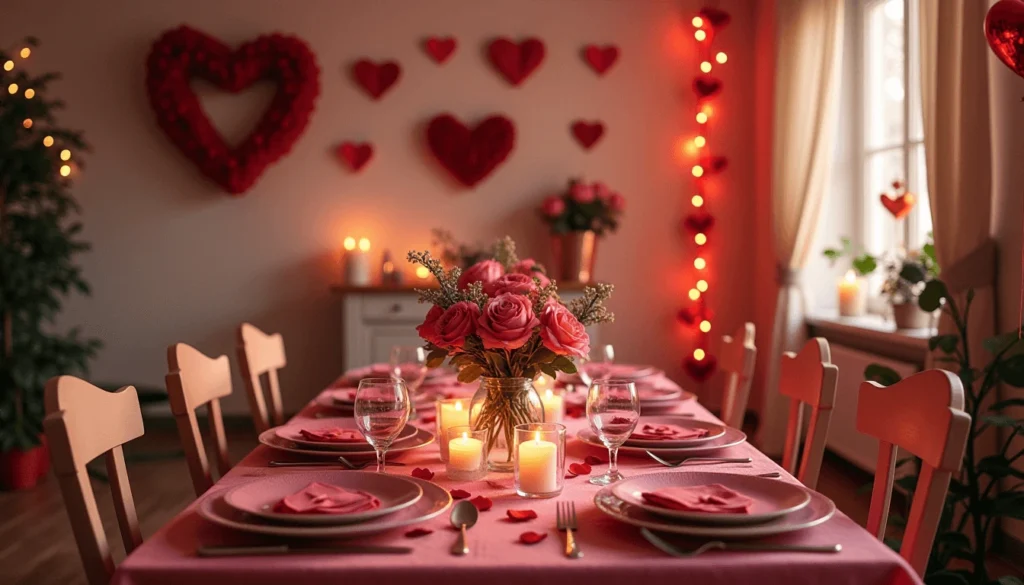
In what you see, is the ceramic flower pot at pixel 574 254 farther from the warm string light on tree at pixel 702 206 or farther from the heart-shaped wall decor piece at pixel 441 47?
the heart-shaped wall decor piece at pixel 441 47

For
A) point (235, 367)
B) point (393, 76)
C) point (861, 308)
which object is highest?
point (393, 76)

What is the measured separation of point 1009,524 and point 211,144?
13.2 ft

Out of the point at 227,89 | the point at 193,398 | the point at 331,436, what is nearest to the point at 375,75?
the point at 227,89

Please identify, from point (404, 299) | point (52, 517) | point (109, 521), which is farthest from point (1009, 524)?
point (52, 517)

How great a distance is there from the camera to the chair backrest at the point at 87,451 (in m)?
1.26

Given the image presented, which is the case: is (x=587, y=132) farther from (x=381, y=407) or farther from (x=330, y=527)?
(x=330, y=527)

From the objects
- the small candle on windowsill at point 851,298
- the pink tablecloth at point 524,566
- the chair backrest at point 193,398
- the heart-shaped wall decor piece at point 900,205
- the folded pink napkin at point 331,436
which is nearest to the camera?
the pink tablecloth at point 524,566

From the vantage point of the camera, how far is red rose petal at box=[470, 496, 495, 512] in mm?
1320

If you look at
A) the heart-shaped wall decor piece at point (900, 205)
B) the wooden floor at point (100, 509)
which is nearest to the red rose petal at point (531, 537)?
the wooden floor at point (100, 509)

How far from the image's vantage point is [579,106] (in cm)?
493

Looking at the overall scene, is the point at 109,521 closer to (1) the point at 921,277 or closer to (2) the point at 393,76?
(2) the point at 393,76

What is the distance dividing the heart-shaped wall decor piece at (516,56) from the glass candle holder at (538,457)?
3762 mm

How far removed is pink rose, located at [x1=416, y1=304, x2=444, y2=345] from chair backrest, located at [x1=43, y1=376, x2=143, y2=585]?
53 cm

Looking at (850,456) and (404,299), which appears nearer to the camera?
(850,456)
